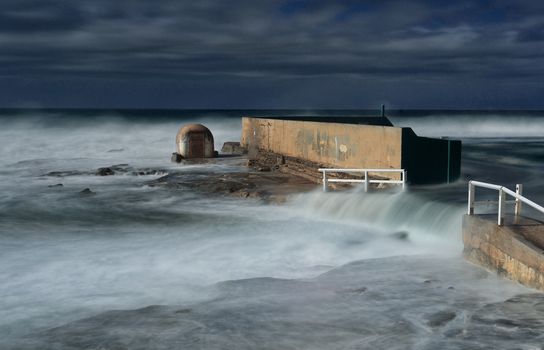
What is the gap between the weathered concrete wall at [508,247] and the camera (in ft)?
27.5

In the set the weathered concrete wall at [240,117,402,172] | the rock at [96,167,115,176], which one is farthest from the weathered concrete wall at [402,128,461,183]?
the rock at [96,167,115,176]

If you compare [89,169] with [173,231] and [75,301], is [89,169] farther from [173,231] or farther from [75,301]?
[75,301]

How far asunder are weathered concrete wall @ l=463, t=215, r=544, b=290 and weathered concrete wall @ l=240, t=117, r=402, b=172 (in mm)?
5699

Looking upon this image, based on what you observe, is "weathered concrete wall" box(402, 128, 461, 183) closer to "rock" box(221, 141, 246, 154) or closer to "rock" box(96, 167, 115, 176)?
"rock" box(96, 167, 115, 176)

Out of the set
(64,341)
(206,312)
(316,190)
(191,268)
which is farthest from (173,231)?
(64,341)

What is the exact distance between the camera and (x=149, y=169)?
84.2ft

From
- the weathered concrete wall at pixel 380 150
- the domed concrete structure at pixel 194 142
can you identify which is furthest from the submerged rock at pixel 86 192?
the domed concrete structure at pixel 194 142

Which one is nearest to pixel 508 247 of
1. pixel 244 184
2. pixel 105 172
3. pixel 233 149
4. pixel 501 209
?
pixel 501 209

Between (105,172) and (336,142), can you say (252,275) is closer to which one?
(336,142)

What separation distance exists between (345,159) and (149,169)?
9968 mm

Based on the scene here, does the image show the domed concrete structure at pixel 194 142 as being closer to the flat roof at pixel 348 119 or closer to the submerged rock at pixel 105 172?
the flat roof at pixel 348 119

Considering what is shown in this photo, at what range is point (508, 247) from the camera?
8930mm

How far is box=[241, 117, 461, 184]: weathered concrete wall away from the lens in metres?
15.8

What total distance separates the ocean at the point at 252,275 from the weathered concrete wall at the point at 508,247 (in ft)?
0.65
